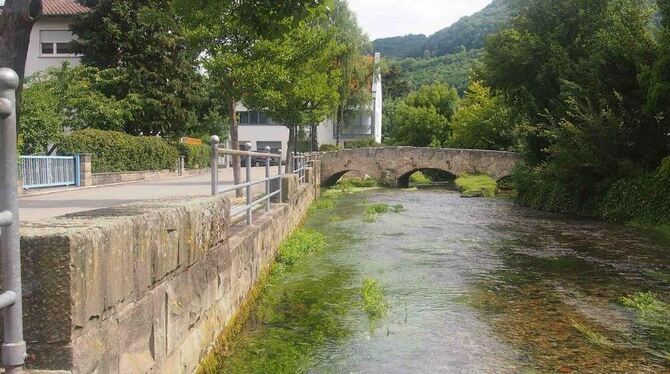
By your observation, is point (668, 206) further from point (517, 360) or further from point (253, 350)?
point (253, 350)

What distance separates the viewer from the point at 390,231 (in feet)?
52.2

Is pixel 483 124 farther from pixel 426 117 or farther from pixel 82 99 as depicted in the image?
pixel 82 99

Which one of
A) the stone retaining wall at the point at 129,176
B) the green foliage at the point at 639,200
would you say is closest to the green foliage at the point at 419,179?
the stone retaining wall at the point at 129,176

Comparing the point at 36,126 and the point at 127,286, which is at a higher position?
the point at 36,126

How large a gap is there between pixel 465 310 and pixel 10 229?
20.5 feet

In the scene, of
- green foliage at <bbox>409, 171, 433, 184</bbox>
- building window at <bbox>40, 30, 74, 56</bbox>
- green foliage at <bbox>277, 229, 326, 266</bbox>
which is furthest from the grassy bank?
building window at <bbox>40, 30, 74, 56</bbox>

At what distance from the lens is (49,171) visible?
1847 cm

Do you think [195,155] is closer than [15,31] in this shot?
No

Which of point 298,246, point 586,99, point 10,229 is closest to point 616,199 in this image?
point 586,99

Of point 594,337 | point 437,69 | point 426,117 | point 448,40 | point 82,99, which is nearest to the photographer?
point 594,337

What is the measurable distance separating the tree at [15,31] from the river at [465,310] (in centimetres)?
335

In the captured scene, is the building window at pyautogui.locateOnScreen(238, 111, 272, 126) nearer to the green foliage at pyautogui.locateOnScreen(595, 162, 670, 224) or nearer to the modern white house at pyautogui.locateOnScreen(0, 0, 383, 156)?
the modern white house at pyautogui.locateOnScreen(0, 0, 383, 156)

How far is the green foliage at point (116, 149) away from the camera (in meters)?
22.1

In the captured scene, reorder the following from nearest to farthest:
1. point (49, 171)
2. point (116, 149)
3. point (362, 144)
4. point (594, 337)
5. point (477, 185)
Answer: point (594, 337), point (49, 171), point (116, 149), point (477, 185), point (362, 144)
